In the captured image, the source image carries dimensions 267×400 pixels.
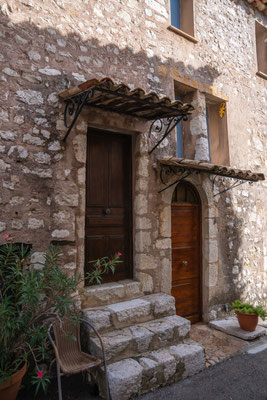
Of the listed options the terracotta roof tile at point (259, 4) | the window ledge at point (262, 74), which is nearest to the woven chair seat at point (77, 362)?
the window ledge at point (262, 74)

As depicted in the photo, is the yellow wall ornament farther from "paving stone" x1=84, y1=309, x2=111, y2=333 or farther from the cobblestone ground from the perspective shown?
"paving stone" x1=84, y1=309, x2=111, y2=333

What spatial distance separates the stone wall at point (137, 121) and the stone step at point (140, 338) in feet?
2.05

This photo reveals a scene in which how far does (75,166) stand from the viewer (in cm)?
330

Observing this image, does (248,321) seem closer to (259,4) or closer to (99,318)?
(99,318)

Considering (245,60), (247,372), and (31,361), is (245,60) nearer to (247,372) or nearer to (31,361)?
(247,372)

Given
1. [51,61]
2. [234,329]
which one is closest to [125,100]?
[51,61]

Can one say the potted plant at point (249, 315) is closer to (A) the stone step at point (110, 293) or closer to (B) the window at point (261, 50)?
(A) the stone step at point (110, 293)

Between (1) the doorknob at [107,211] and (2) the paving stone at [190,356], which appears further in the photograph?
(1) the doorknob at [107,211]

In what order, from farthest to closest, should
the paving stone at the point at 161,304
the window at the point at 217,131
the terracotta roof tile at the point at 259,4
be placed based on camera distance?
the terracotta roof tile at the point at 259,4, the window at the point at 217,131, the paving stone at the point at 161,304

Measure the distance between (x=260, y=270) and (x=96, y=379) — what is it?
13.7ft

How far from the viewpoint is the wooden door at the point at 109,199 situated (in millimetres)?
3604

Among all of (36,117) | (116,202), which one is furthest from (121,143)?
(36,117)

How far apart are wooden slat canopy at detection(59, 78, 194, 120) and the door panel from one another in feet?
4.77

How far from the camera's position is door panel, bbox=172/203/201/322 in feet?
14.6
